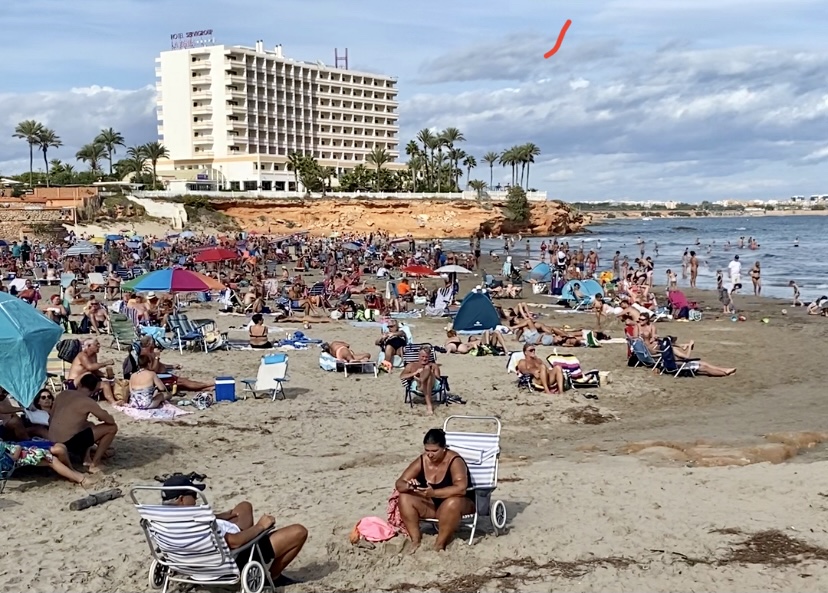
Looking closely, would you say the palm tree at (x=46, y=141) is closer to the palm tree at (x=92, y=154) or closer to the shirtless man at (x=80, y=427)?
the palm tree at (x=92, y=154)

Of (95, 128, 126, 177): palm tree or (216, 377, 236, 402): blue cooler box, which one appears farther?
(95, 128, 126, 177): palm tree

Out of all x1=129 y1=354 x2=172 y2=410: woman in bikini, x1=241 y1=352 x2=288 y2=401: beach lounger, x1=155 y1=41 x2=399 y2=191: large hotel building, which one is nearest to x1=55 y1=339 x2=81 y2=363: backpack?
x1=129 y1=354 x2=172 y2=410: woman in bikini

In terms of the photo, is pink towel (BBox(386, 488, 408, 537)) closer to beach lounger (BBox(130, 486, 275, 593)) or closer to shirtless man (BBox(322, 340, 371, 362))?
beach lounger (BBox(130, 486, 275, 593))

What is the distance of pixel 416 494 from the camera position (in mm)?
6012

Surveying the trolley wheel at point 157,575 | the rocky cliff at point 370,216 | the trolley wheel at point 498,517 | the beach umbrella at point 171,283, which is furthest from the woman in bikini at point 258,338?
the rocky cliff at point 370,216

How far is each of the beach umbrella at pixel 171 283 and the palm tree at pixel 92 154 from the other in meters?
84.2

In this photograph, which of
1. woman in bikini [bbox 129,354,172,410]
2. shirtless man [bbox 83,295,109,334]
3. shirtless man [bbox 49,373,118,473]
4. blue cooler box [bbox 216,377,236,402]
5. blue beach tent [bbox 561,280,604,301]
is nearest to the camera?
shirtless man [bbox 49,373,118,473]

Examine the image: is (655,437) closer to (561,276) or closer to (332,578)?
(332,578)

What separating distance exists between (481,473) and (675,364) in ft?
27.3

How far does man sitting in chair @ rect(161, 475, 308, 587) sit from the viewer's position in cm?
518

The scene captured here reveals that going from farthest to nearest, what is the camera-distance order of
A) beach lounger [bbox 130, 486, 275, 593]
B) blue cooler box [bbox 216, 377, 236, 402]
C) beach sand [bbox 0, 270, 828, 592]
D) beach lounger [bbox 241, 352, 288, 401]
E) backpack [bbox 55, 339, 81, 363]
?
backpack [bbox 55, 339, 81, 363]
beach lounger [bbox 241, 352, 288, 401]
blue cooler box [bbox 216, 377, 236, 402]
beach sand [bbox 0, 270, 828, 592]
beach lounger [bbox 130, 486, 275, 593]

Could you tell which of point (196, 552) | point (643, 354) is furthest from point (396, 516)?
point (643, 354)

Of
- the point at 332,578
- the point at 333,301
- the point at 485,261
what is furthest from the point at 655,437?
the point at 485,261

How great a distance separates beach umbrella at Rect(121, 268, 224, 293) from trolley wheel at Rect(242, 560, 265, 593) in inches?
397
